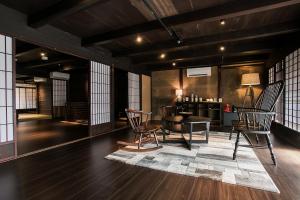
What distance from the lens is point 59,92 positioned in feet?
29.8

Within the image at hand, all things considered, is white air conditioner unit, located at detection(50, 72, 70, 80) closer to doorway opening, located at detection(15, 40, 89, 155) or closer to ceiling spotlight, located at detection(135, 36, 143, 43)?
doorway opening, located at detection(15, 40, 89, 155)

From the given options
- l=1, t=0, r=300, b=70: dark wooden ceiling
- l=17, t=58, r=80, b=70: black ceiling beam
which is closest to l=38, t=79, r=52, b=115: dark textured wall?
l=17, t=58, r=80, b=70: black ceiling beam

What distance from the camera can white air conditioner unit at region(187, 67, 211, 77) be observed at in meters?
6.62

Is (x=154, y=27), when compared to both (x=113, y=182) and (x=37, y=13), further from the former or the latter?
(x=113, y=182)

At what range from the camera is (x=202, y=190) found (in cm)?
178

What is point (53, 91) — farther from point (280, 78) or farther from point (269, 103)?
point (280, 78)

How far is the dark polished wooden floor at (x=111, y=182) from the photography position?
169 centimetres

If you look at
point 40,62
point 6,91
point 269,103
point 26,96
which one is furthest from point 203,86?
point 26,96

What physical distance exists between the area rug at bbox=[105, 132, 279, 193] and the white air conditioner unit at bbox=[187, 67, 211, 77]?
3.87 m

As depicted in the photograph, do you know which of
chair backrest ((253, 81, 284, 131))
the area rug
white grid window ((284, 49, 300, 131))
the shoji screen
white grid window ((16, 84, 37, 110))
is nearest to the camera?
the area rug

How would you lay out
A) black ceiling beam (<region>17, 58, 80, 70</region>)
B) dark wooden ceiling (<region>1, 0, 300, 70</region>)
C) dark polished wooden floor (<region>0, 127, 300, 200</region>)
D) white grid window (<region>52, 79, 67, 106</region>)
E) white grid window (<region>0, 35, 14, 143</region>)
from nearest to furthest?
dark polished wooden floor (<region>0, 127, 300, 200</region>)
dark wooden ceiling (<region>1, 0, 300, 70</region>)
white grid window (<region>0, 35, 14, 143</region>)
black ceiling beam (<region>17, 58, 80, 70</region>)
white grid window (<region>52, 79, 67, 106</region>)

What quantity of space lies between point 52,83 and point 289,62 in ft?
32.9

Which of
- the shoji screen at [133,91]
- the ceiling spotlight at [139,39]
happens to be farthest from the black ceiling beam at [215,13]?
the shoji screen at [133,91]

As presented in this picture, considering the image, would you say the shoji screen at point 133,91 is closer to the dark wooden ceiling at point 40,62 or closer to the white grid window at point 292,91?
the dark wooden ceiling at point 40,62
